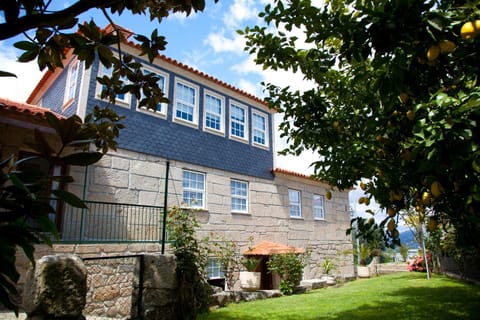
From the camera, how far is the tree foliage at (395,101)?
5.91 feet

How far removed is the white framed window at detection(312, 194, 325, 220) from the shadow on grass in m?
6.44

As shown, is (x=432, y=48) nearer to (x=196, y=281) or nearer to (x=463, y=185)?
(x=463, y=185)

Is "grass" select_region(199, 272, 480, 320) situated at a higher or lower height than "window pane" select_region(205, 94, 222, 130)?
lower

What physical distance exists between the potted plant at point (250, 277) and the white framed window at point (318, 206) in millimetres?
5184

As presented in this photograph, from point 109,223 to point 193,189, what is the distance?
2922 mm

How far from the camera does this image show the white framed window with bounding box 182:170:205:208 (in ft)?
33.6

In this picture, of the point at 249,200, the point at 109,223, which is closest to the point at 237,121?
the point at 249,200

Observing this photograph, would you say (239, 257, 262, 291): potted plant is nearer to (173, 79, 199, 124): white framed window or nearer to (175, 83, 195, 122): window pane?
(173, 79, 199, 124): white framed window

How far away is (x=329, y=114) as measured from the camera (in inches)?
172

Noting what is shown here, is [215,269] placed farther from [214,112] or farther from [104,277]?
Answer: [214,112]

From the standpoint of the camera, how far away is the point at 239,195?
11914 mm

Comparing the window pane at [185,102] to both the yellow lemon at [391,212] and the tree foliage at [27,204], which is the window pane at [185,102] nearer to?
the yellow lemon at [391,212]

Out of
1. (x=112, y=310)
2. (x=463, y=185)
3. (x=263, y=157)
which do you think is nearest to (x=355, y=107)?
(x=463, y=185)

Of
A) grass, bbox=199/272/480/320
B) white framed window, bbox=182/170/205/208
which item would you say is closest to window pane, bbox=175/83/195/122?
white framed window, bbox=182/170/205/208
